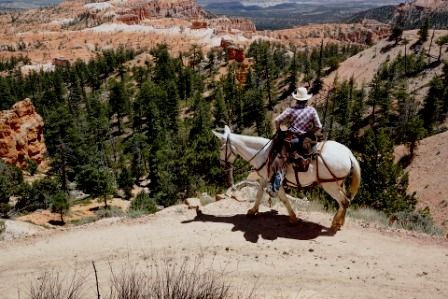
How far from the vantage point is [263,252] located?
9.86 m

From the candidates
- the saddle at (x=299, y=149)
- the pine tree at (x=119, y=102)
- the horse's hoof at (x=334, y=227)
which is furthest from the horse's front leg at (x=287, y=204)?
the pine tree at (x=119, y=102)

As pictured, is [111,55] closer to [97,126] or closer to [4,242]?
[97,126]

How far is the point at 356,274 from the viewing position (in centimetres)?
864

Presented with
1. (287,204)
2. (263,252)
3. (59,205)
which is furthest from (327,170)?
(59,205)

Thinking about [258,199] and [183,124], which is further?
[183,124]

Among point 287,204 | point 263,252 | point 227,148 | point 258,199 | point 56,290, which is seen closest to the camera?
point 56,290

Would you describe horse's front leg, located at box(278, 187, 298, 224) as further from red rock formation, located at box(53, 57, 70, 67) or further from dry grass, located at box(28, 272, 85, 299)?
red rock formation, located at box(53, 57, 70, 67)

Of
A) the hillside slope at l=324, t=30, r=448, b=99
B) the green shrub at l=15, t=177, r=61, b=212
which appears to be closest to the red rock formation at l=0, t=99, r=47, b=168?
the green shrub at l=15, t=177, r=61, b=212

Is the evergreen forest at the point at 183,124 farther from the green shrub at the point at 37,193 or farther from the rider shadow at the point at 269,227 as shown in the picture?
the rider shadow at the point at 269,227

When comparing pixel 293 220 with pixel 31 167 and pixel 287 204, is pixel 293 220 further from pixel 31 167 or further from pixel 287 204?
pixel 31 167

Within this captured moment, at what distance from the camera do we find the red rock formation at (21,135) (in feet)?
186

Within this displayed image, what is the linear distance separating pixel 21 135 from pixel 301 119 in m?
57.7

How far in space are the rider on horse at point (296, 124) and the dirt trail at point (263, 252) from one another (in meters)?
1.59

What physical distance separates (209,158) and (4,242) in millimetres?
28724
